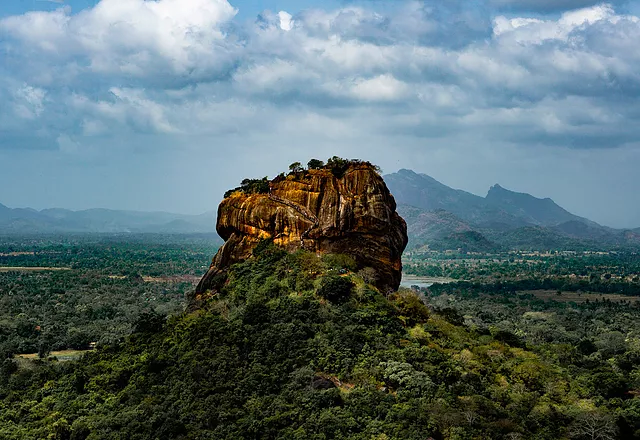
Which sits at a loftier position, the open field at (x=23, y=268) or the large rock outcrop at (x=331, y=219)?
the large rock outcrop at (x=331, y=219)

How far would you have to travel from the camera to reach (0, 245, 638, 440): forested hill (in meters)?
26.2

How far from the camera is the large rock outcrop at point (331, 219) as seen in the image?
39969 mm

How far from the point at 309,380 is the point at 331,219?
1321 cm

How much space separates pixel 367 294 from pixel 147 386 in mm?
12031

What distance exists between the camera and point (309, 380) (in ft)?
94.8

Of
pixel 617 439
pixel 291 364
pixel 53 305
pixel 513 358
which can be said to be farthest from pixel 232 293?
pixel 53 305

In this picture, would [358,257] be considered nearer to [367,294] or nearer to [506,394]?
[367,294]

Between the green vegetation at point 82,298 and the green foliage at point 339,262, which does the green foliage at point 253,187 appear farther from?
the green vegetation at point 82,298

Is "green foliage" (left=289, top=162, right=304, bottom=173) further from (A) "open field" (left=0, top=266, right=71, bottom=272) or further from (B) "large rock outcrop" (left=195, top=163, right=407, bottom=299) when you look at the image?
(A) "open field" (left=0, top=266, right=71, bottom=272)

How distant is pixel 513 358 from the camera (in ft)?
110

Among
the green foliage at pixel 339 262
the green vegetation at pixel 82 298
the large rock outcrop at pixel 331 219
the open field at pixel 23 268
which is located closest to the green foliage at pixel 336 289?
the green foliage at pixel 339 262

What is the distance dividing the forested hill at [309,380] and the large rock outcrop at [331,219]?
5.73 feet

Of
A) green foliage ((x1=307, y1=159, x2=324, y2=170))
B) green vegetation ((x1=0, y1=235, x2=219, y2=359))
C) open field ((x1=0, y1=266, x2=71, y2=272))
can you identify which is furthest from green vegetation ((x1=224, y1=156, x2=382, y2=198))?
open field ((x1=0, y1=266, x2=71, y2=272))

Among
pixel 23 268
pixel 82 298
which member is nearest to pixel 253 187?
pixel 82 298
